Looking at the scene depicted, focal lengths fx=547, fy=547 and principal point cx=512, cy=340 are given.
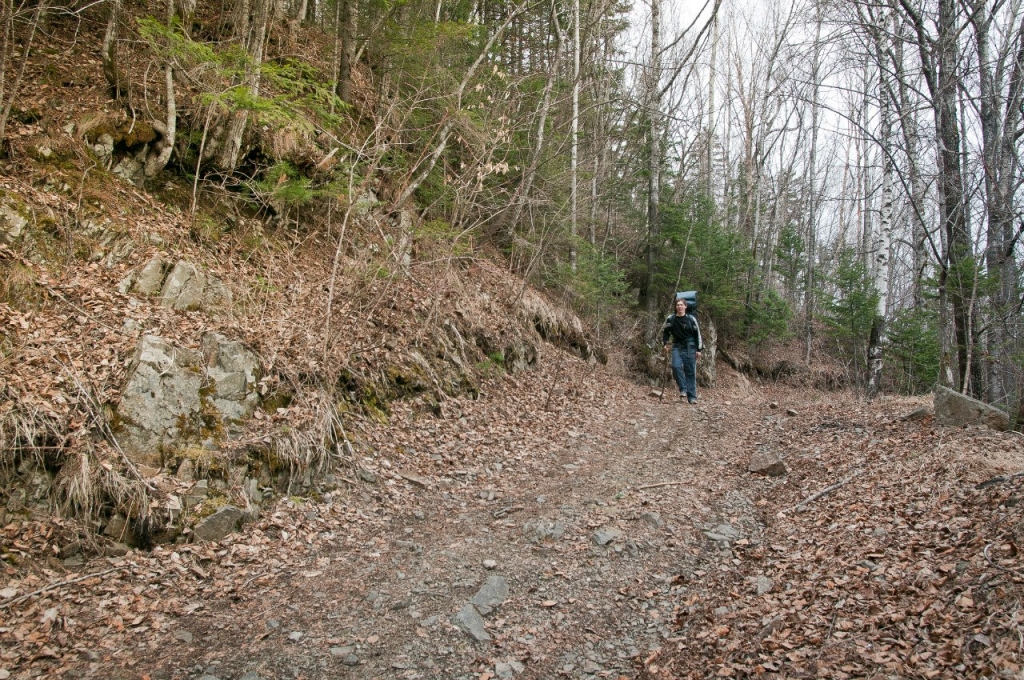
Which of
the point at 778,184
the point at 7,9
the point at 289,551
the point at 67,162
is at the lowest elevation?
the point at 289,551

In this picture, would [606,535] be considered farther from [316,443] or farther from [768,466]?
[316,443]

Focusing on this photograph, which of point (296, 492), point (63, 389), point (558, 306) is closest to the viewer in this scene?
point (63, 389)

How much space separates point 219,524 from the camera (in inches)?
186

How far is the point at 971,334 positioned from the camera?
8.34 meters

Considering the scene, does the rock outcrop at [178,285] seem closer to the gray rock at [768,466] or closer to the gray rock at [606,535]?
the gray rock at [606,535]

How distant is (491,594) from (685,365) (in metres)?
8.11

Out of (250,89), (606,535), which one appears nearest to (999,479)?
(606,535)

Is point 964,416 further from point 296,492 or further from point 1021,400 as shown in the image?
point 296,492

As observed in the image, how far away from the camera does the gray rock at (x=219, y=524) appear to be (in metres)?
4.62

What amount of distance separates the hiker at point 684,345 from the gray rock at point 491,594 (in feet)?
24.7

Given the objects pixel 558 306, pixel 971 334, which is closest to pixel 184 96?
pixel 558 306

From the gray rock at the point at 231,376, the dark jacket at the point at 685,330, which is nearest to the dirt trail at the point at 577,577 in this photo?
the gray rock at the point at 231,376

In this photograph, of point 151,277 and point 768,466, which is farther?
point 768,466

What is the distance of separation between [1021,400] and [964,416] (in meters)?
0.56
